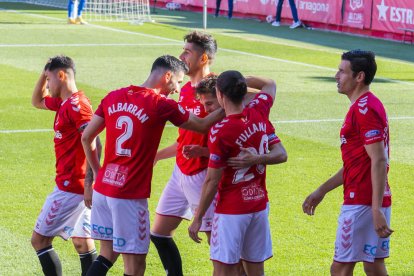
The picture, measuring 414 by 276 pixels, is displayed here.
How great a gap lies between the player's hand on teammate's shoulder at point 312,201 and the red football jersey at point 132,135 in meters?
1.28

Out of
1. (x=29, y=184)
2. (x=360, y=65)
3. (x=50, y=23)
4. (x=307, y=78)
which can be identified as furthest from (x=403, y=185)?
(x=50, y=23)

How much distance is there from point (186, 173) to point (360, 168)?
5.76ft

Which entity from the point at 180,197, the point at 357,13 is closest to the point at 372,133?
the point at 180,197

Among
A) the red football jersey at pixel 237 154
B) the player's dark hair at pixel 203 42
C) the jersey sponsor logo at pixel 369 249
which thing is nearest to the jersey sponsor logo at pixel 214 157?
the red football jersey at pixel 237 154

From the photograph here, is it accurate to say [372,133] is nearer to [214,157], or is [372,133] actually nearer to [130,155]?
[214,157]

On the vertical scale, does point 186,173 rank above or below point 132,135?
below

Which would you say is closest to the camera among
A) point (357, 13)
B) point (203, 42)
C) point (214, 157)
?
point (214, 157)

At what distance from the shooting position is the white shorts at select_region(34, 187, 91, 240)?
332 inches

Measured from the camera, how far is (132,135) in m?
7.53

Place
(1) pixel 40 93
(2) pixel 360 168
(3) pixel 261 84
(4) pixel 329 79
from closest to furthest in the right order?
(2) pixel 360 168
(3) pixel 261 84
(1) pixel 40 93
(4) pixel 329 79

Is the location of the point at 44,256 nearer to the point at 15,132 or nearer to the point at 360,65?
the point at 360,65

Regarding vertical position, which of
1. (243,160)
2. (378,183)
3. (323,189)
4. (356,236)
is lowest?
(356,236)

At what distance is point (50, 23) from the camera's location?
1416 inches

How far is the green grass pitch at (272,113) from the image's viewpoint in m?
10.1
